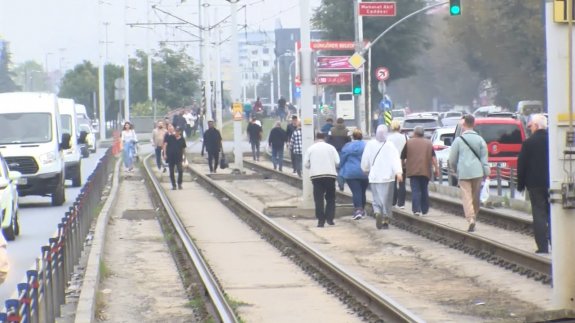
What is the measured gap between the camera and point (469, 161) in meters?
21.0

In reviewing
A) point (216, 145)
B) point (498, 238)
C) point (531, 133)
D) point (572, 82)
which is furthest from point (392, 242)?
point (216, 145)

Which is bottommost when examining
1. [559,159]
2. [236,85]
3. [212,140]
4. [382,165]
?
[212,140]

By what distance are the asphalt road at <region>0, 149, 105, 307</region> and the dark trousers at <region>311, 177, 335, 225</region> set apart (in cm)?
438

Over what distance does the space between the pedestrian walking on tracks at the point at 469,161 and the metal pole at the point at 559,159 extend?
8.36m

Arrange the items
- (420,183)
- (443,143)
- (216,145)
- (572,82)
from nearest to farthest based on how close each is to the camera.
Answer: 1. (572,82)
2. (420,183)
3. (443,143)
4. (216,145)

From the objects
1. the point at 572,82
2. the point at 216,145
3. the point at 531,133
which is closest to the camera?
the point at 572,82

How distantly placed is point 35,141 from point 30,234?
7488 mm

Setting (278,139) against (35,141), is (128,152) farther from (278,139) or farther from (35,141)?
(35,141)

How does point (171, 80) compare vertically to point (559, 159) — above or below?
above

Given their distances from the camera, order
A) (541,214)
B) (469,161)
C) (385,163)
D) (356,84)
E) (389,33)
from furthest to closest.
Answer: (389,33)
(356,84)
(385,163)
(469,161)
(541,214)

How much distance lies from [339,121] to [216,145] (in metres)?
12.1

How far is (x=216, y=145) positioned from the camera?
4519 centimetres

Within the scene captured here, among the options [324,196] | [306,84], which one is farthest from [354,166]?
[306,84]

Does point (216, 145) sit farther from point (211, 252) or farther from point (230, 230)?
point (211, 252)
